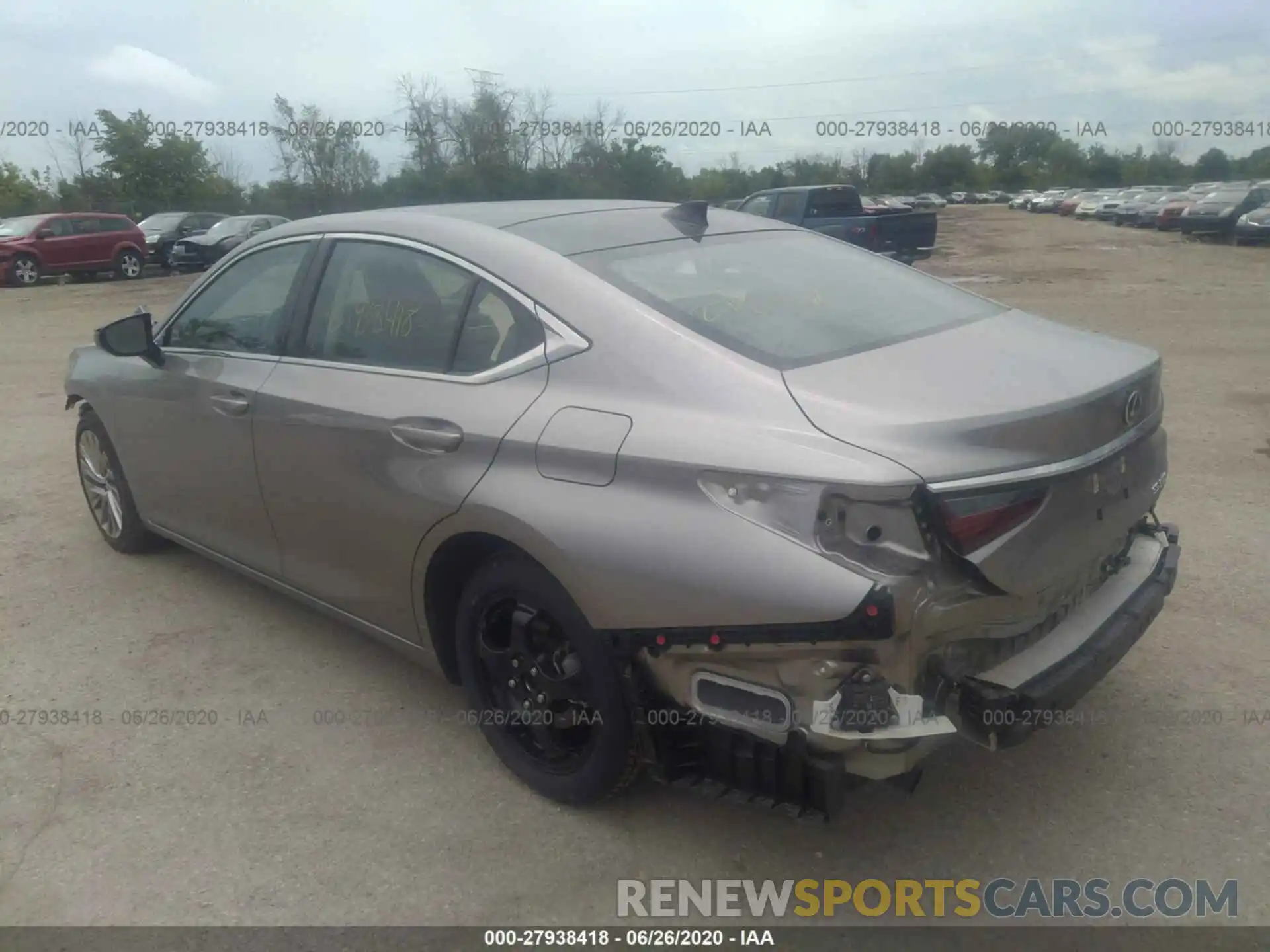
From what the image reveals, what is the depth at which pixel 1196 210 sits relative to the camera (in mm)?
27938

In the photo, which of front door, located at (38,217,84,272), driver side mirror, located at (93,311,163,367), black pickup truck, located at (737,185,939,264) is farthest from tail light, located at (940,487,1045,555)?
front door, located at (38,217,84,272)

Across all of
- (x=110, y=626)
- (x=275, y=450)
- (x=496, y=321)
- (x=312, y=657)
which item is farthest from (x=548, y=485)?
(x=110, y=626)

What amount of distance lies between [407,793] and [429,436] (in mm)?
1090

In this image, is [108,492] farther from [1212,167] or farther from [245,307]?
[1212,167]

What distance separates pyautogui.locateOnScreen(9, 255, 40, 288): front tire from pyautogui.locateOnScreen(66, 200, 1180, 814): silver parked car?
21.2 m

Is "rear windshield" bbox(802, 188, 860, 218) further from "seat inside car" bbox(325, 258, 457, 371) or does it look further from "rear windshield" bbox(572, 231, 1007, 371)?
"seat inside car" bbox(325, 258, 457, 371)

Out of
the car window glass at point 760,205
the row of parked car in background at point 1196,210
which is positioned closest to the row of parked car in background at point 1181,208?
the row of parked car in background at point 1196,210

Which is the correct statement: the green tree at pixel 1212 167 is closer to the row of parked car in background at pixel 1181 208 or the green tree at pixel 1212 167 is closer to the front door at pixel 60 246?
the row of parked car in background at pixel 1181 208

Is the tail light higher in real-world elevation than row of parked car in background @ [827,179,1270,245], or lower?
higher

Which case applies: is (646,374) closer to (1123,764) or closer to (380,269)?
(380,269)

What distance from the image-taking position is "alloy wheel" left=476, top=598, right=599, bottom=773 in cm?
278

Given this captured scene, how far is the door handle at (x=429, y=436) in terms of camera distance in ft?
9.50

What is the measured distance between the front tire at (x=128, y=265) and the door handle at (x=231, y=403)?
21.7 metres

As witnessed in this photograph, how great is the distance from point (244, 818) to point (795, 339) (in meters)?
2.10
